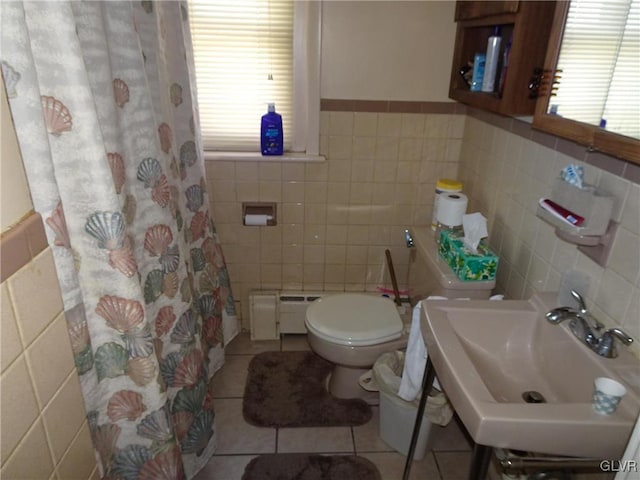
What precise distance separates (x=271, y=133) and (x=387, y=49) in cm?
67

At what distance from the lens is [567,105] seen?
1278 millimetres

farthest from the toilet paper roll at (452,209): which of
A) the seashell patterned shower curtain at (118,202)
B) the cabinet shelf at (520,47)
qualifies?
the seashell patterned shower curtain at (118,202)

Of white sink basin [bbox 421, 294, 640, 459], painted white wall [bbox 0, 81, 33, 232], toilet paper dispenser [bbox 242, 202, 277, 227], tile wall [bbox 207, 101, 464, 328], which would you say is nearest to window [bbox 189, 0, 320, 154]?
tile wall [bbox 207, 101, 464, 328]

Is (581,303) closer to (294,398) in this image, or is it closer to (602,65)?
(602,65)

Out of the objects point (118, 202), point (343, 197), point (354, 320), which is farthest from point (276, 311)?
point (118, 202)

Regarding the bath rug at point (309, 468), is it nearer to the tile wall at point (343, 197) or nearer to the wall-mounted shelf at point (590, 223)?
the tile wall at point (343, 197)

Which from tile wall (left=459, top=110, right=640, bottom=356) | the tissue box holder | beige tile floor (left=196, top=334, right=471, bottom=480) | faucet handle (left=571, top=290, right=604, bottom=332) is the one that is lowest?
beige tile floor (left=196, top=334, right=471, bottom=480)

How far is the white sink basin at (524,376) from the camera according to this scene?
0.96m

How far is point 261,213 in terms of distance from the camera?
92.5 inches

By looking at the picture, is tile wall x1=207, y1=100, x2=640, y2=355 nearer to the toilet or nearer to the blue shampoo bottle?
the blue shampoo bottle

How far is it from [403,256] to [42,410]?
1959 mm

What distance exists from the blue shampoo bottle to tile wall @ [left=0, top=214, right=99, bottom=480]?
1485mm


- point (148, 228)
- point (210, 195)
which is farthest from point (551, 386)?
point (210, 195)

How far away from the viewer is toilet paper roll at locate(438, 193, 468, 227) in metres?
1.87
